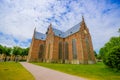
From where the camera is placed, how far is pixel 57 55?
140 ft

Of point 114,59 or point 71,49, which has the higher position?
point 71,49

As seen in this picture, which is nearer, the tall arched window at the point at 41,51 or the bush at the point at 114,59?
the bush at the point at 114,59

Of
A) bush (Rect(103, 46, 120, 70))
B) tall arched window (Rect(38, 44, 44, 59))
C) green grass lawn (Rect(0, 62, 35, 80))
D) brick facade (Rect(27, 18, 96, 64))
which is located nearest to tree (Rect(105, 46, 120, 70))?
bush (Rect(103, 46, 120, 70))

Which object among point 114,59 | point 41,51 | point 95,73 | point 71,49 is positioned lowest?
point 95,73

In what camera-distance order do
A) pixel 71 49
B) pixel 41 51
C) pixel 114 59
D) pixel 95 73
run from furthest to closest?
pixel 41 51
pixel 71 49
pixel 114 59
pixel 95 73

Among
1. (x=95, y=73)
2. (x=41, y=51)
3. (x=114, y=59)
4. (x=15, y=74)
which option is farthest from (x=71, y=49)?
(x=15, y=74)

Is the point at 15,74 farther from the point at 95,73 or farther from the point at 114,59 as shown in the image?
the point at 114,59

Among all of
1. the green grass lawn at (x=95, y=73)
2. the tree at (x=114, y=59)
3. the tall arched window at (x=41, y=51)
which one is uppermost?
the tall arched window at (x=41, y=51)

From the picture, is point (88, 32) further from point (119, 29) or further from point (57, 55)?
point (57, 55)

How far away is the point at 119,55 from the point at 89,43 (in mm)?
23647

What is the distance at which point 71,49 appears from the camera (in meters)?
40.5

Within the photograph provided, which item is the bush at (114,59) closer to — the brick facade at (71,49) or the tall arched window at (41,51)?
the brick facade at (71,49)

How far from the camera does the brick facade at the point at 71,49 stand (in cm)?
3506

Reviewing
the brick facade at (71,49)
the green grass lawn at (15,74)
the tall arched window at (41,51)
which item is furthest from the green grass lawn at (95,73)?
the tall arched window at (41,51)
